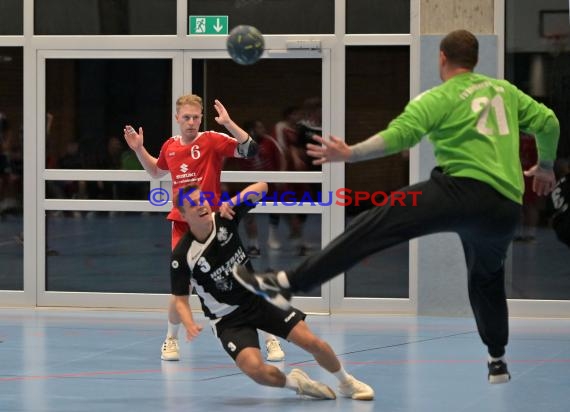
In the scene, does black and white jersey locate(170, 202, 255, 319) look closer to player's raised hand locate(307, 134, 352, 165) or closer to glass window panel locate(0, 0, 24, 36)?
player's raised hand locate(307, 134, 352, 165)

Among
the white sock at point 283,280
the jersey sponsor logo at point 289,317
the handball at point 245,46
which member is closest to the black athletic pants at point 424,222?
the white sock at point 283,280

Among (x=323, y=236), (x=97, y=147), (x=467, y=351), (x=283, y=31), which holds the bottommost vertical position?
(x=467, y=351)

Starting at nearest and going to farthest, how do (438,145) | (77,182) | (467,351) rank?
1. (438,145)
2. (467,351)
3. (77,182)

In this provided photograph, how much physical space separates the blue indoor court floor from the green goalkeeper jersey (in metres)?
1.81

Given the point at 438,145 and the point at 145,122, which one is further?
the point at 145,122

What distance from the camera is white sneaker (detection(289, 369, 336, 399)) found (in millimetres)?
8698

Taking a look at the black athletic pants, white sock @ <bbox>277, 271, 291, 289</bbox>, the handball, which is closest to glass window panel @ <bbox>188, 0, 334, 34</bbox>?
the handball

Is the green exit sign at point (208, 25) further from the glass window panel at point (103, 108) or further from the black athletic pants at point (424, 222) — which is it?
the black athletic pants at point (424, 222)

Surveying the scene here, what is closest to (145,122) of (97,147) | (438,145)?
(97,147)

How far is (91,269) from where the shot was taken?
1406 centimetres

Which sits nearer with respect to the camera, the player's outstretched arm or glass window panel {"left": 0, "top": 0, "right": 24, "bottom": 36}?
the player's outstretched arm

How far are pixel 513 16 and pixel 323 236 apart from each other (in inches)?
116

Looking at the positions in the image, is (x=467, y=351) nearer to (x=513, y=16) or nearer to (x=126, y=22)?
(x=513, y=16)

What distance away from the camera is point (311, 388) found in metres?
8.70
